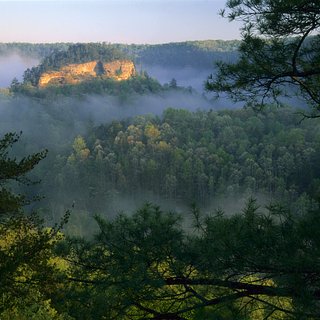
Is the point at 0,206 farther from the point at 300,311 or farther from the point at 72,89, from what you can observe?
the point at 72,89

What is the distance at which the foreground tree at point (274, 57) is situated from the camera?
18.6ft

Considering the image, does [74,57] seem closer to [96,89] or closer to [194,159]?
[96,89]

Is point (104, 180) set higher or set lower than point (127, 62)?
lower

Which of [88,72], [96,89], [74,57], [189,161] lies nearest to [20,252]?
[189,161]

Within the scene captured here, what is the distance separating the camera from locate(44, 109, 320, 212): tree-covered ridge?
252ft

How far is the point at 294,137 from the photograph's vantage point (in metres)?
83.4

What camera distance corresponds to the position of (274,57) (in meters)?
5.89

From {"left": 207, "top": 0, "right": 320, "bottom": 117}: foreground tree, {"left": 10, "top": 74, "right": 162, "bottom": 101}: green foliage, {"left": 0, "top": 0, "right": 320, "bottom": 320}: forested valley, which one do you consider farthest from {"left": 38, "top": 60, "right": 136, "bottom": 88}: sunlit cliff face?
{"left": 207, "top": 0, "right": 320, "bottom": 117}: foreground tree

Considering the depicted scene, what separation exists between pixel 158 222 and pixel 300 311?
1.93 metres

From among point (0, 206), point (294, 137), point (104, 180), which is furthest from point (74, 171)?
point (0, 206)

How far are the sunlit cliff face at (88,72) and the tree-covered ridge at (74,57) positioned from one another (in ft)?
5.73

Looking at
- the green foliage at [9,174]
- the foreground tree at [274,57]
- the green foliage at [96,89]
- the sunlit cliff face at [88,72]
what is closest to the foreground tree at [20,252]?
the green foliage at [9,174]

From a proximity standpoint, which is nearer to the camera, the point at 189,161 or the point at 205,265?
the point at 205,265

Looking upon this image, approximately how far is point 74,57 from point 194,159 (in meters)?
113
